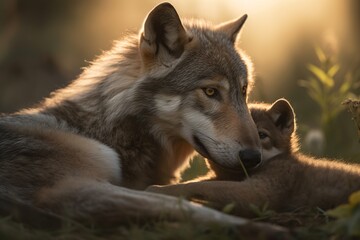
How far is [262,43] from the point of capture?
12008 mm

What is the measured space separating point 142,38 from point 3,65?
6889 mm

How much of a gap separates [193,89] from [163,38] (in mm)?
515

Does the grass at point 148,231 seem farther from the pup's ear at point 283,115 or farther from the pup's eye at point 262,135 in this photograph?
the pup's ear at point 283,115

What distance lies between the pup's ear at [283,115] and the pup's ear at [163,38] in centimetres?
101

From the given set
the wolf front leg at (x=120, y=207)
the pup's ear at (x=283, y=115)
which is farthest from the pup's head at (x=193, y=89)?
the wolf front leg at (x=120, y=207)

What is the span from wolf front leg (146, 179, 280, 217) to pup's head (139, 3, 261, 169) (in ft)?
0.96

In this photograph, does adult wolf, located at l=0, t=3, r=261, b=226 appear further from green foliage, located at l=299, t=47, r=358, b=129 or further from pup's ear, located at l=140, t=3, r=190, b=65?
green foliage, located at l=299, t=47, r=358, b=129

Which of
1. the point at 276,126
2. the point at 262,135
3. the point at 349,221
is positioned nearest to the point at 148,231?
the point at 349,221

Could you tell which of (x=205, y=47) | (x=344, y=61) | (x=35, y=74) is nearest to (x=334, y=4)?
(x=344, y=61)

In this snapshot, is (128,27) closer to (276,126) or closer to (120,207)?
(276,126)

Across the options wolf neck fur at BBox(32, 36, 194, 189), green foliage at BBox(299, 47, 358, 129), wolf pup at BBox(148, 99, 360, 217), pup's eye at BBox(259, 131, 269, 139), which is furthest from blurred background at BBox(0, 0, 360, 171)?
wolf pup at BBox(148, 99, 360, 217)

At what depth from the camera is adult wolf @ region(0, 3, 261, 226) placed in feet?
16.0

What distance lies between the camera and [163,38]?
5379 mm

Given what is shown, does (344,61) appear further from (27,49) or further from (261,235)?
(261,235)
